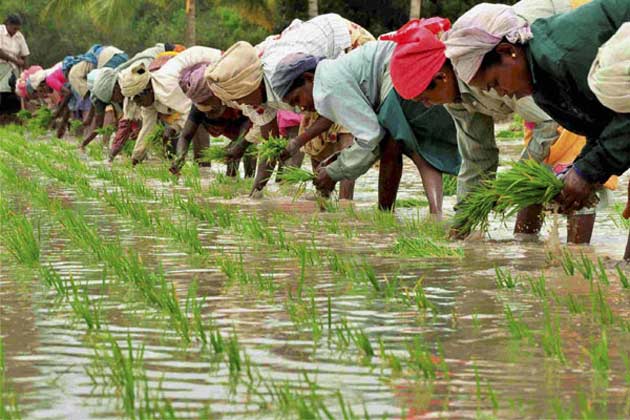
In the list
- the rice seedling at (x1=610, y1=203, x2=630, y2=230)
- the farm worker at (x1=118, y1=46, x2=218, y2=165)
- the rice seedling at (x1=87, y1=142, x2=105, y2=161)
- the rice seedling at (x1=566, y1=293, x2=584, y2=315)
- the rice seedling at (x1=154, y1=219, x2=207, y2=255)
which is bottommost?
the rice seedling at (x1=87, y1=142, x2=105, y2=161)

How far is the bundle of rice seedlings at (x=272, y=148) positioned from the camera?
7.61 metres

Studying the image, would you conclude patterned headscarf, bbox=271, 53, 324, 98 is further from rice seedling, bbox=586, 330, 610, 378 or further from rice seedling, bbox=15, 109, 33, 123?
rice seedling, bbox=15, 109, 33, 123

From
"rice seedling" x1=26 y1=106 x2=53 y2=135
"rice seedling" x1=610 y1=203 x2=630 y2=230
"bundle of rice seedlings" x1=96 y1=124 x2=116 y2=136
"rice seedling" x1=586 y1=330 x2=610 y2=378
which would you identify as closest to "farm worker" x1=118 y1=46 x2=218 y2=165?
"bundle of rice seedlings" x1=96 y1=124 x2=116 y2=136

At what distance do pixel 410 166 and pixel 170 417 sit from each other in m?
9.94

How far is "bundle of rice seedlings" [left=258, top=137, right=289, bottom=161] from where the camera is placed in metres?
7.61

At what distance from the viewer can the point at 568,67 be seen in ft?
15.0

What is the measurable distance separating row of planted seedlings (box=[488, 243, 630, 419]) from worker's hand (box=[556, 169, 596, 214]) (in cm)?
19

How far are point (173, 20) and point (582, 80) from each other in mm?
46031

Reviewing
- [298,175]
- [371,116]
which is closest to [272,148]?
[298,175]

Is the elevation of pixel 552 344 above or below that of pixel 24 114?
above

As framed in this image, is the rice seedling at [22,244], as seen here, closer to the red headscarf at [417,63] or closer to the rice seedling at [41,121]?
the red headscarf at [417,63]

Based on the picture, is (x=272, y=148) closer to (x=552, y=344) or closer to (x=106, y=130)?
(x=552, y=344)

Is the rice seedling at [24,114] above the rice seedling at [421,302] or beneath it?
beneath

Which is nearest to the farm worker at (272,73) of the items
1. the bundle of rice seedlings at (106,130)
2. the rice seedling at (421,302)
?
the rice seedling at (421,302)
